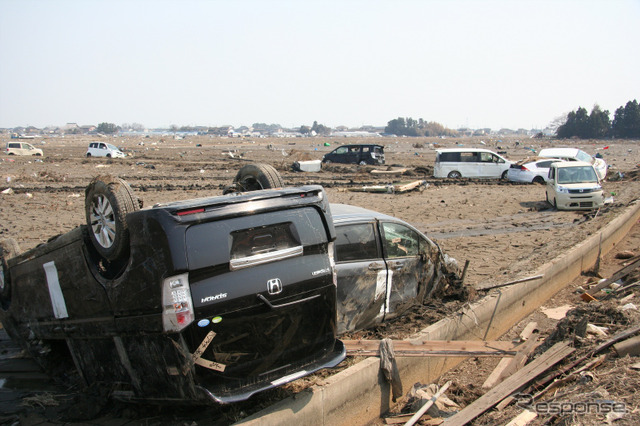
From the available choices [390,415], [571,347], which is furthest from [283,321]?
[571,347]

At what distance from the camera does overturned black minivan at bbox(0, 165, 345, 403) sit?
353 centimetres

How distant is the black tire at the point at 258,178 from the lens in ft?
17.0

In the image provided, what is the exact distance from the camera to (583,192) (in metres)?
17.1

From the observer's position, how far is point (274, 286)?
382 cm

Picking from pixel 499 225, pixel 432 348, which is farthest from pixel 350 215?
pixel 499 225

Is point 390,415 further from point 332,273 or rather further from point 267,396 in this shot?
point 332,273

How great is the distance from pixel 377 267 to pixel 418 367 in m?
1.25

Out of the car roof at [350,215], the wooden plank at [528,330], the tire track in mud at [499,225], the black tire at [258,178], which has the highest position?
the black tire at [258,178]

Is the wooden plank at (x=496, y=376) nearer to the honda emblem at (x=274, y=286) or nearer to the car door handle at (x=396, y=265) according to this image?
the car door handle at (x=396, y=265)

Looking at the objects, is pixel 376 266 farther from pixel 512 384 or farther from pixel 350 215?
pixel 512 384

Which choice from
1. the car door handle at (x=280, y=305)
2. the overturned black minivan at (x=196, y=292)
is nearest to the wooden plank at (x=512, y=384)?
the overturned black minivan at (x=196, y=292)

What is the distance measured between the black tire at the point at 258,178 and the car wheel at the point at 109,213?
147cm

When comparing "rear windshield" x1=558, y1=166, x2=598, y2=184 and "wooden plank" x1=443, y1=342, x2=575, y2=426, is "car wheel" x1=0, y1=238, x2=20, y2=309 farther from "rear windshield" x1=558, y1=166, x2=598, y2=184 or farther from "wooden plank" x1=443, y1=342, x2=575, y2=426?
"rear windshield" x1=558, y1=166, x2=598, y2=184

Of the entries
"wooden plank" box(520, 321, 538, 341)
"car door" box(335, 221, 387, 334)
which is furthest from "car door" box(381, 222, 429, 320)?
"wooden plank" box(520, 321, 538, 341)
